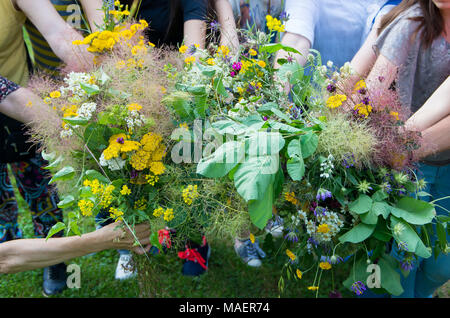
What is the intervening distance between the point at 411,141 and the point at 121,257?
1.98 metres

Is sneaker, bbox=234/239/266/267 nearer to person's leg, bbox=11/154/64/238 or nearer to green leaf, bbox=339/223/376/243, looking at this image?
person's leg, bbox=11/154/64/238

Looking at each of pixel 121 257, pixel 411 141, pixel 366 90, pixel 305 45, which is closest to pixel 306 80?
pixel 366 90

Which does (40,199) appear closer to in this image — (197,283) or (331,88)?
(197,283)

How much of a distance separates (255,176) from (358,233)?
385mm

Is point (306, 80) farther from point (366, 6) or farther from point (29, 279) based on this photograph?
point (29, 279)

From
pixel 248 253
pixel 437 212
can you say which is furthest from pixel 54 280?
pixel 437 212

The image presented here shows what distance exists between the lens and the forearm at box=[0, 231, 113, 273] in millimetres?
1401

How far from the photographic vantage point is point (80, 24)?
5.74 ft

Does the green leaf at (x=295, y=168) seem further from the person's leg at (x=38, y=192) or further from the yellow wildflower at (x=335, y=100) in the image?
the person's leg at (x=38, y=192)

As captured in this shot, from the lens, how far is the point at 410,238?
1.08 meters

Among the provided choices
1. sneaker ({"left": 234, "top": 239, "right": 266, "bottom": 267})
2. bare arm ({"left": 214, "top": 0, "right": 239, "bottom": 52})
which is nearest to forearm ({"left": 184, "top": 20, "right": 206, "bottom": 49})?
bare arm ({"left": 214, "top": 0, "right": 239, "bottom": 52})

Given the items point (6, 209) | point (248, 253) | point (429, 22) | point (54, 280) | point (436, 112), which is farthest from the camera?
point (248, 253)

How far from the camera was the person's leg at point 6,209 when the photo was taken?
2146 mm

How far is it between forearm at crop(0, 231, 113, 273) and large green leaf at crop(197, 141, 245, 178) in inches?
22.9
